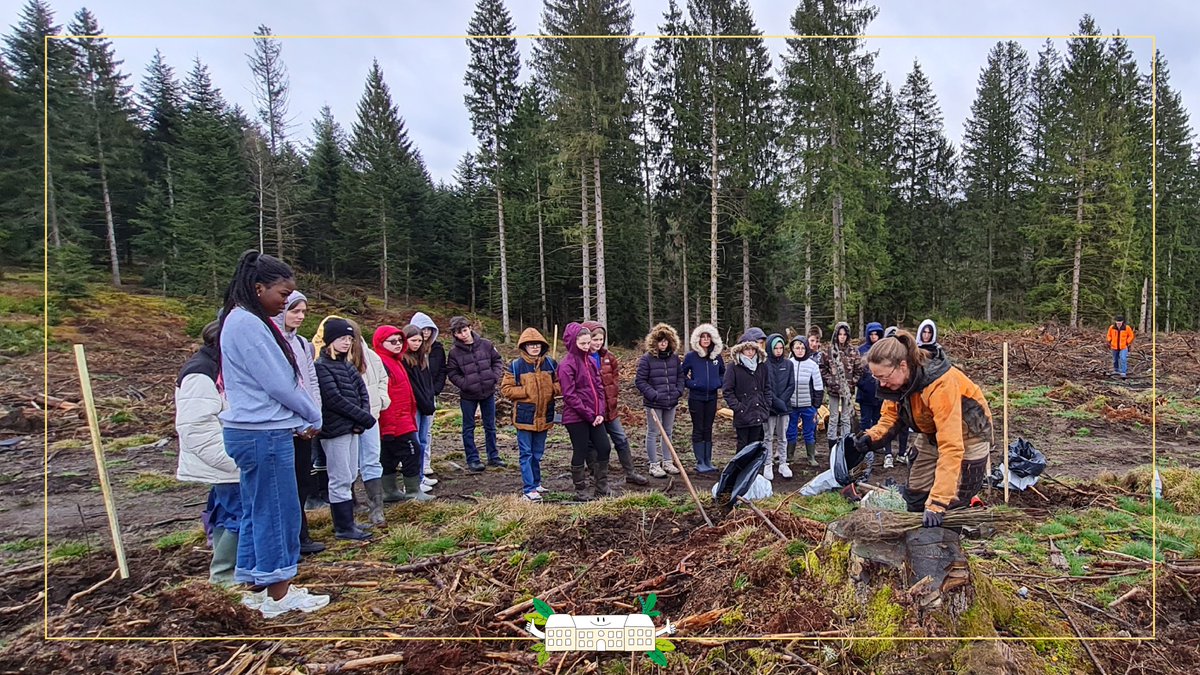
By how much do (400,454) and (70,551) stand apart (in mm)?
2503

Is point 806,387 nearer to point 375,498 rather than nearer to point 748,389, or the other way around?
point 748,389

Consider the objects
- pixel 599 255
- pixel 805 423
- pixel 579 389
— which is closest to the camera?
pixel 579 389

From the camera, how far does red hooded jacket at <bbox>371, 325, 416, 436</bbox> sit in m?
5.22

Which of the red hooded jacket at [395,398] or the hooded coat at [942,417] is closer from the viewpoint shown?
the hooded coat at [942,417]

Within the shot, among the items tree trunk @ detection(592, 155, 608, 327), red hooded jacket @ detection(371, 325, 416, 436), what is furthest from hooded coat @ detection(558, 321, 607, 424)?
tree trunk @ detection(592, 155, 608, 327)

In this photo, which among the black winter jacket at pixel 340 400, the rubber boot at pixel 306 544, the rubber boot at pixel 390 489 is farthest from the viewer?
the rubber boot at pixel 390 489

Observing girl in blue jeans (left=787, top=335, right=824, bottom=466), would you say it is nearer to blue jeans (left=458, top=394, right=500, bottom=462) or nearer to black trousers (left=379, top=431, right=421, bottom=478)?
blue jeans (left=458, top=394, right=500, bottom=462)

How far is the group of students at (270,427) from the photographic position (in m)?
2.77

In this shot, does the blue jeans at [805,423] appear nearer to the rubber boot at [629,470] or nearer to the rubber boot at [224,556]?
the rubber boot at [629,470]

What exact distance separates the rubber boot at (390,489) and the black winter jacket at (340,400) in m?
1.42

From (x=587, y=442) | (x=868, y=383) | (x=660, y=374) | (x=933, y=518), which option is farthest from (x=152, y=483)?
(x=868, y=383)

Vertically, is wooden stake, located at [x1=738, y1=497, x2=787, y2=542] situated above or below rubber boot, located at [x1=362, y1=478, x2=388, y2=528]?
above

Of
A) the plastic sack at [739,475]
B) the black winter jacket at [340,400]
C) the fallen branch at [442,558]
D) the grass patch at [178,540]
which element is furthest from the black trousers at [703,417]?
the grass patch at [178,540]

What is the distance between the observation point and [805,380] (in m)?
6.88
